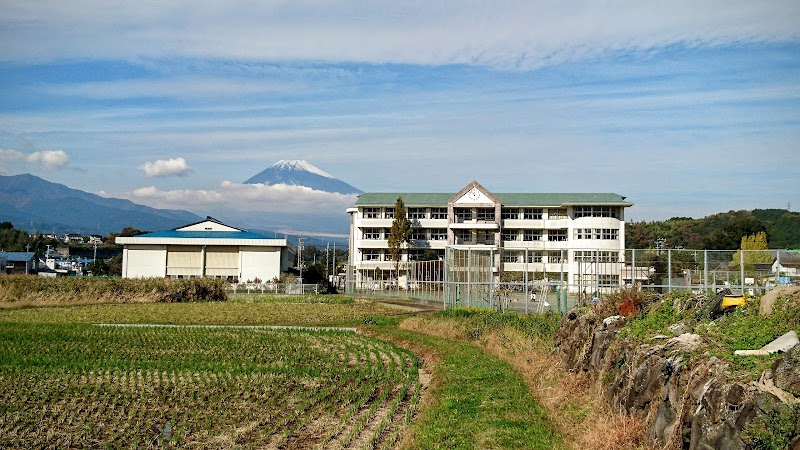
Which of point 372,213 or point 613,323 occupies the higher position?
point 372,213

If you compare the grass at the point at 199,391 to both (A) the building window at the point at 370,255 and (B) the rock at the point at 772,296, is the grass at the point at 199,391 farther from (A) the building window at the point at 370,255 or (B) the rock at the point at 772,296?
(A) the building window at the point at 370,255

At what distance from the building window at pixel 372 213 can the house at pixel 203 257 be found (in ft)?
29.1

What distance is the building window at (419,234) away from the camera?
6475 centimetres

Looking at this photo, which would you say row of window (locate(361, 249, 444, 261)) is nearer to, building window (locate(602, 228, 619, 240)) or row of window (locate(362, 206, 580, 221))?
row of window (locate(362, 206, 580, 221))

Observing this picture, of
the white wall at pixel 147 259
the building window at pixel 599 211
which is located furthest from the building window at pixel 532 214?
the white wall at pixel 147 259

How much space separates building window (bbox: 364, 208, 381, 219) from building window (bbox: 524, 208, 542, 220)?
42.2 ft

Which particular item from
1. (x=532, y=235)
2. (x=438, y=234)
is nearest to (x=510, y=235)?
(x=532, y=235)

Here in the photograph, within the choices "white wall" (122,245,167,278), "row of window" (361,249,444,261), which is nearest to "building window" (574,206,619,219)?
"row of window" (361,249,444,261)

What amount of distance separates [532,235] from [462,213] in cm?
631

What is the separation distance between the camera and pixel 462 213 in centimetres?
6375

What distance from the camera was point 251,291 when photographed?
52.3 meters

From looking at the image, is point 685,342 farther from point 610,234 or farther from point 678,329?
point 610,234

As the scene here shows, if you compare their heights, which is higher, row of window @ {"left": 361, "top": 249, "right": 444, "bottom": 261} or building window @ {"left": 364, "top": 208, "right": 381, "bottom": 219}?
building window @ {"left": 364, "top": 208, "right": 381, "bottom": 219}

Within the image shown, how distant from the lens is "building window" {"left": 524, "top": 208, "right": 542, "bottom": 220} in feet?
207
